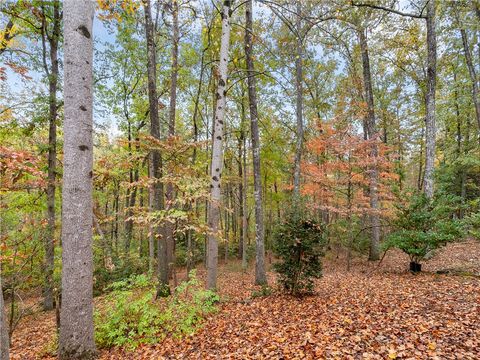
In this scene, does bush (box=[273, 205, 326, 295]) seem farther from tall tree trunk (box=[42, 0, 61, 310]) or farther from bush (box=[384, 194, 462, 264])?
tall tree trunk (box=[42, 0, 61, 310])

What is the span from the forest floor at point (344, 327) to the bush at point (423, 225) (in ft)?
2.72

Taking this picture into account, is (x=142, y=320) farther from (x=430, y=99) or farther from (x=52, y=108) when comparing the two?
(x=430, y=99)

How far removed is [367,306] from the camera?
4477 mm

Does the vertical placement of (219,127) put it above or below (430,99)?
below

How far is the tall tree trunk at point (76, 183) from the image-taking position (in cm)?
271

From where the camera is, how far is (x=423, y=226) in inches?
264

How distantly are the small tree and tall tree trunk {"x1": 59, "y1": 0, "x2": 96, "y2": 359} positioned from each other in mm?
7433

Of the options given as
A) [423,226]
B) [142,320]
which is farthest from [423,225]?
[142,320]

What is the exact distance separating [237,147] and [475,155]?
1425 cm

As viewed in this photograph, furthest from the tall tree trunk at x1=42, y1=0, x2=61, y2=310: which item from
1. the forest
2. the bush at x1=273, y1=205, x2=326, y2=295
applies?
the bush at x1=273, y1=205, x2=326, y2=295

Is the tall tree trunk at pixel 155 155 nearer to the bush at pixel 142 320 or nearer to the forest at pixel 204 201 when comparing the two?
the forest at pixel 204 201

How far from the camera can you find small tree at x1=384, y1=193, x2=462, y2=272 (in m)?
6.32

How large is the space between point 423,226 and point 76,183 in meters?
8.07

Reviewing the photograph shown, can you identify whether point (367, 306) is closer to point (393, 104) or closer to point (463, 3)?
point (463, 3)
